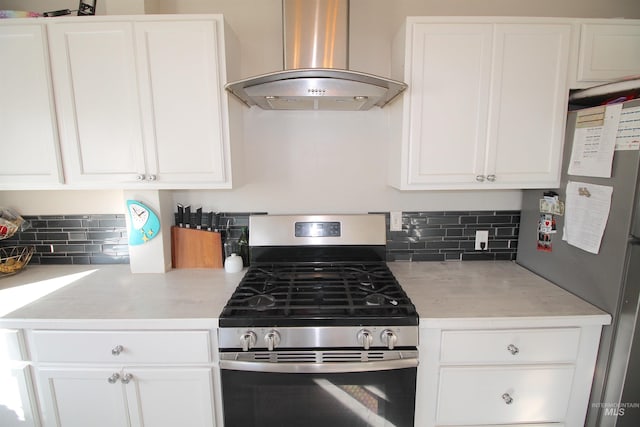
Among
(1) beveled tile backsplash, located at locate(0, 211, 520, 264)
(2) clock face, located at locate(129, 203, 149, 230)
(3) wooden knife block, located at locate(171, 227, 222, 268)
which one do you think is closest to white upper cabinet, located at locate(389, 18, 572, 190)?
(1) beveled tile backsplash, located at locate(0, 211, 520, 264)

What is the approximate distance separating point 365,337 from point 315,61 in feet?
4.15

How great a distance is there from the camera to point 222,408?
130cm

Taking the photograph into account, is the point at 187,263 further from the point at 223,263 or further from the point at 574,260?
the point at 574,260

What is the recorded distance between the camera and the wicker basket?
1.72 meters

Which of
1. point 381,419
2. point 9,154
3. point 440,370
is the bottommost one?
point 381,419

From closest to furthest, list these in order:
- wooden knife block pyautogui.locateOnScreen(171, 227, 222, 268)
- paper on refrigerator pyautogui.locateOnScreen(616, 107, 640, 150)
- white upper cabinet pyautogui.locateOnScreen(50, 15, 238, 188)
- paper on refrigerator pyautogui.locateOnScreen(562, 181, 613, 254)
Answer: paper on refrigerator pyautogui.locateOnScreen(616, 107, 640, 150) → paper on refrigerator pyautogui.locateOnScreen(562, 181, 613, 254) → white upper cabinet pyautogui.locateOnScreen(50, 15, 238, 188) → wooden knife block pyautogui.locateOnScreen(171, 227, 222, 268)

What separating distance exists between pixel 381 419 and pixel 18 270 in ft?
7.01

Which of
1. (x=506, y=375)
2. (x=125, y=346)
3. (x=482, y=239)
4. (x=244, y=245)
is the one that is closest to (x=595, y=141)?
(x=482, y=239)

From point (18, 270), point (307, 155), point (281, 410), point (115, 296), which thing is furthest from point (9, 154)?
point (281, 410)

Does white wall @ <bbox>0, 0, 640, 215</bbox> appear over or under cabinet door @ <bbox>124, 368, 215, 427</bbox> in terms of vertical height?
over

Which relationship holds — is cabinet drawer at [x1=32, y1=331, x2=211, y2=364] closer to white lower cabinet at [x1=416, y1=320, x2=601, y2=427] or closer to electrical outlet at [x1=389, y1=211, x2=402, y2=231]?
white lower cabinet at [x1=416, y1=320, x2=601, y2=427]

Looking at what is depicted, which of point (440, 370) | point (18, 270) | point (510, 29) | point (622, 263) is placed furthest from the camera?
point (18, 270)

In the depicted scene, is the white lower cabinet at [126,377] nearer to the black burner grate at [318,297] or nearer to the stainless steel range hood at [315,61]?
the black burner grate at [318,297]

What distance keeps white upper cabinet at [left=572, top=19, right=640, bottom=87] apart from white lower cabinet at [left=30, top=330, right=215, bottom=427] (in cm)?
213
